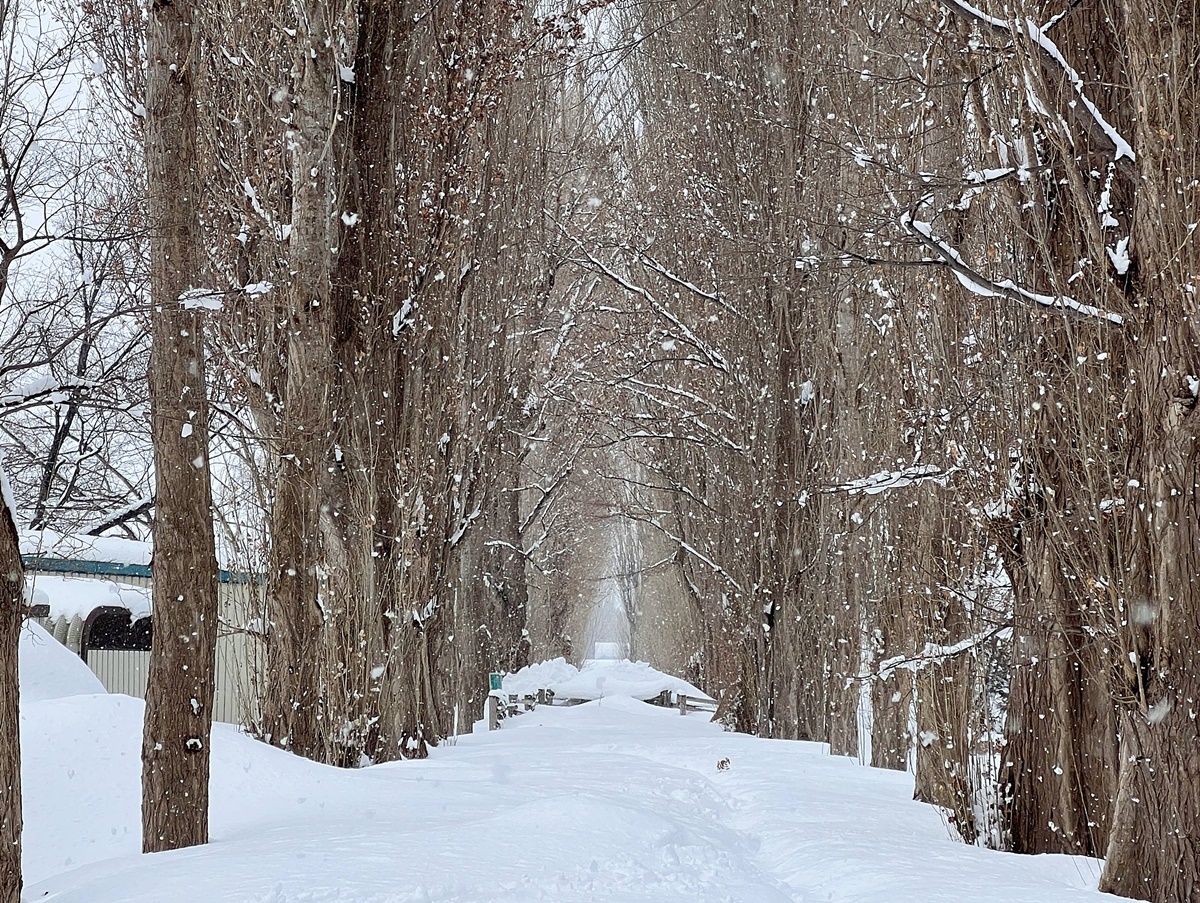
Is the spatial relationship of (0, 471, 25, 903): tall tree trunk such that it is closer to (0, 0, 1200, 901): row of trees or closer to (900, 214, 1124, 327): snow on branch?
(0, 0, 1200, 901): row of trees

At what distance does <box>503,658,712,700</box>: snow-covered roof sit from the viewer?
82.0 feet

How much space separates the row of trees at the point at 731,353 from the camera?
5.80 meters

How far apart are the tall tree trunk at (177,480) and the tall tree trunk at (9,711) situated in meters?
1.18

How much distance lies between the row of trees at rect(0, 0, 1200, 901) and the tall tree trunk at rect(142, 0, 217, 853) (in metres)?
0.02

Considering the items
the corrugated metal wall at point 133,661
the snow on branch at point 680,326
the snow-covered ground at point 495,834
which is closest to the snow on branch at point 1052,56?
the snow-covered ground at point 495,834

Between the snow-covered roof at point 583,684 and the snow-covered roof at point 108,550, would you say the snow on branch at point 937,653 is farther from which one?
the snow-covered roof at point 108,550

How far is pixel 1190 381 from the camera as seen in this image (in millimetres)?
5199

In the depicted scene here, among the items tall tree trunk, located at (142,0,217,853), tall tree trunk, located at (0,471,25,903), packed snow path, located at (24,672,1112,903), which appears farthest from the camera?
tall tree trunk, located at (142,0,217,853)

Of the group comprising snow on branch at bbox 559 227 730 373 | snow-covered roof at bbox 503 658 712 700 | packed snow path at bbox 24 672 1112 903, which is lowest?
snow-covered roof at bbox 503 658 712 700

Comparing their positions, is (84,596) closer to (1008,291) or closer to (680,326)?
(680,326)

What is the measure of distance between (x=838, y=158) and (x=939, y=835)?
27.9 feet

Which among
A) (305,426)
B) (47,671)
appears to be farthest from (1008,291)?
(47,671)

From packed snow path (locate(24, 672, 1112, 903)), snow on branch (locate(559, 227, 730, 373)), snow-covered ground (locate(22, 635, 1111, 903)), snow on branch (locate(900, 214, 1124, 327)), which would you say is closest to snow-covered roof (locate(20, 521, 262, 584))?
snow on branch (locate(559, 227, 730, 373))

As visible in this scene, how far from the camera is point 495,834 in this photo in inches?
256
